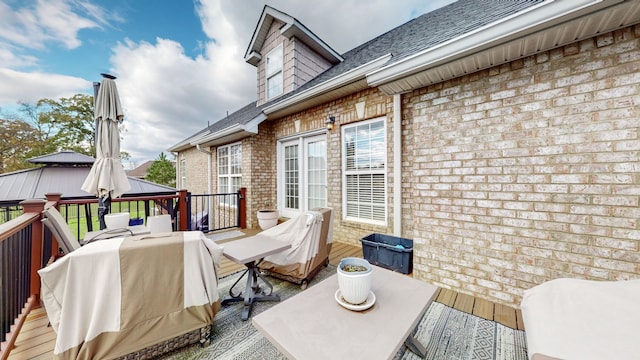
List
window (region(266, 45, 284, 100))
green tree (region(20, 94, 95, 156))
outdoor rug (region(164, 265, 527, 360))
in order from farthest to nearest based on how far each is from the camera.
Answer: green tree (region(20, 94, 95, 156)) → window (region(266, 45, 284, 100)) → outdoor rug (region(164, 265, 527, 360))

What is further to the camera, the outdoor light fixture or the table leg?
the outdoor light fixture

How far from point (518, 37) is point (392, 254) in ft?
8.92

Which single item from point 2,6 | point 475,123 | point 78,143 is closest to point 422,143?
point 475,123

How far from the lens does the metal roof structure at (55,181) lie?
14.4 ft

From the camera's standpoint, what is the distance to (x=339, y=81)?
12.4ft

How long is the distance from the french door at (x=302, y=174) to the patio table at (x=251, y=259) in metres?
2.52

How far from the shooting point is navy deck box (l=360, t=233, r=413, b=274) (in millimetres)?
2986

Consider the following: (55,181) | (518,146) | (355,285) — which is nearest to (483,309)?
(518,146)

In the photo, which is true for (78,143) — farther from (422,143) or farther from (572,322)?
(572,322)

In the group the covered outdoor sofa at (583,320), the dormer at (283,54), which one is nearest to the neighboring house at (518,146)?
the covered outdoor sofa at (583,320)

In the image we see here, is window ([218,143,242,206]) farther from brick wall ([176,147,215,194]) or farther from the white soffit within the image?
the white soffit

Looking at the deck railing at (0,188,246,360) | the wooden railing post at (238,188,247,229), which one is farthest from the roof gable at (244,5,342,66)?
the deck railing at (0,188,246,360)

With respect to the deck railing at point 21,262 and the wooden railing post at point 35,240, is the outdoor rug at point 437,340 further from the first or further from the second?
the wooden railing post at point 35,240

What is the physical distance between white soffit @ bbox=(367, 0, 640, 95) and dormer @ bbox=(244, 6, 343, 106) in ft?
13.5
